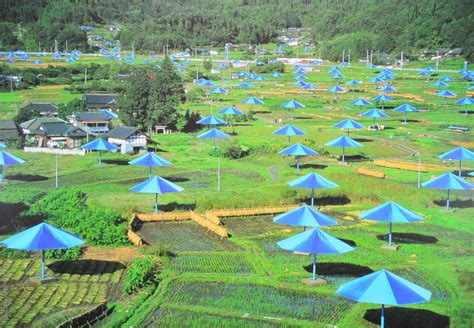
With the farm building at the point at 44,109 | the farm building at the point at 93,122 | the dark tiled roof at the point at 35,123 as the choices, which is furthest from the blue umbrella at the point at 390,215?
the farm building at the point at 44,109

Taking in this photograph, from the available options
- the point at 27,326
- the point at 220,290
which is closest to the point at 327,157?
the point at 220,290

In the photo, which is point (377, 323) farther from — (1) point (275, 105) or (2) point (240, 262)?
(1) point (275, 105)

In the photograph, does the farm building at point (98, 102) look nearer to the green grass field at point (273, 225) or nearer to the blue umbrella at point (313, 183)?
the green grass field at point (273, 225)

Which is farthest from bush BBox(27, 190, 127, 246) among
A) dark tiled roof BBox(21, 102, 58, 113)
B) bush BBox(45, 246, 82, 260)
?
dark tiled roof BBox(21, 102, 58, 113)

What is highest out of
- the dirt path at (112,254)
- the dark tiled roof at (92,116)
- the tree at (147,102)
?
the tree at (147,102)

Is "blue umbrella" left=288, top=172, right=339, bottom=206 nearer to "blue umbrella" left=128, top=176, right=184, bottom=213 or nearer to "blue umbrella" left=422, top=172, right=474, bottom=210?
"blue umbrella" left=422, top=172, right=474, bottom=210

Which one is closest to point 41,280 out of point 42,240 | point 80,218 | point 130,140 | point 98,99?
point 42,240

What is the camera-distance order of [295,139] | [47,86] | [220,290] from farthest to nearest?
[47,86] → [295,139] → [220,290]
